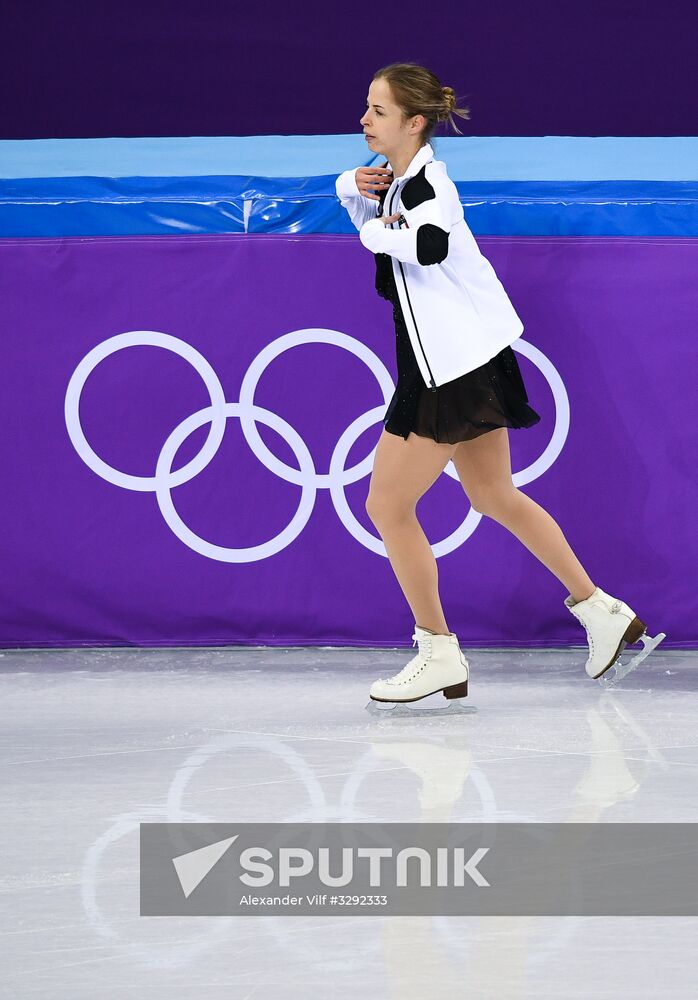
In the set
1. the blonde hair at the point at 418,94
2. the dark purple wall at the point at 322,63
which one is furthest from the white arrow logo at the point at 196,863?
the dark purple wall at the point at 322,63

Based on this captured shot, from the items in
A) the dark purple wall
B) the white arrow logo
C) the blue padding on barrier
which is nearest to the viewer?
the white arrow logo

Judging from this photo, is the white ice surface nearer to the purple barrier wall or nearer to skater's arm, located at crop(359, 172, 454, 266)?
the purple barrier wall

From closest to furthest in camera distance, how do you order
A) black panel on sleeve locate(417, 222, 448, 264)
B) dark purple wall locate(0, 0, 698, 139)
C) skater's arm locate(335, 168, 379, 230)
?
1. black panel on sleeve locate(417, 222, 448, 264)
2. skater's arm locate(335, 168, 379, 230)
3. dark purple wall locate(0, 0, 698, 139)

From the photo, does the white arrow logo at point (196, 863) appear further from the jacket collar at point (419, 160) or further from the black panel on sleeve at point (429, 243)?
the jacket collar at point (419, 160)

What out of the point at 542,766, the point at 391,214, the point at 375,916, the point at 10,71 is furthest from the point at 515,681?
the point at 10,71

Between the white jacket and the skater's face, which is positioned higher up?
the skater's face

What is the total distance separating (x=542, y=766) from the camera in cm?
303

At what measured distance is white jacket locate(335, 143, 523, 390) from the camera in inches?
137

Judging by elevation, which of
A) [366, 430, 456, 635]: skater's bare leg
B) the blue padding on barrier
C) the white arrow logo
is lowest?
the white arrow logo

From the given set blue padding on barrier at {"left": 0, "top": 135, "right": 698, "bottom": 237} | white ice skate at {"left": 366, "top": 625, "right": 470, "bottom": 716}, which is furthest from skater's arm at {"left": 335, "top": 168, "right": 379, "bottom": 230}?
white ice skate at {"left": 366, "top": 625, "right": 470, "bottom": 716}

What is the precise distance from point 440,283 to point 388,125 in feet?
1.25

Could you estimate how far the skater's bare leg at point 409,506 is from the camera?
3602mm

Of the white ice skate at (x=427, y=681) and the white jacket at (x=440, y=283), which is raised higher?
the white jacket at (x=440, y=283)

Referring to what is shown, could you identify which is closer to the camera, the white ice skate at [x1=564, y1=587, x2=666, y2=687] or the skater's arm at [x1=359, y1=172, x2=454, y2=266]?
the skater's arm at [x1=359, y1=172, x2=454, y2=266]
